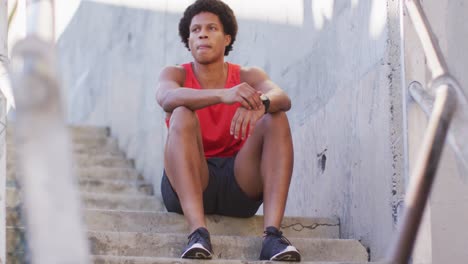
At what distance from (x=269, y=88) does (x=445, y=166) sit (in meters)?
0.81

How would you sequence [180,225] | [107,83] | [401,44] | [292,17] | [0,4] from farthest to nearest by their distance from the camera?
1. [107,83]
2. [292,17]
3. [180,225]
4. [401,44]
5. [0,4]

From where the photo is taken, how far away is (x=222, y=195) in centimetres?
387

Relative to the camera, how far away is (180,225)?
152 inches

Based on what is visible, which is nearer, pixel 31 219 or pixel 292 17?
pixel 31 219

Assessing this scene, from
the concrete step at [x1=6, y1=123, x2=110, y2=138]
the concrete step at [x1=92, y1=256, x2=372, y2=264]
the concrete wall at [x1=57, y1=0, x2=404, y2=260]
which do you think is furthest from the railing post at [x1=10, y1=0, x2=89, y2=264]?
the concrete step at [x1=6, y1=123, x2=110, y2=138]

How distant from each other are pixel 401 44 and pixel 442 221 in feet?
2.02

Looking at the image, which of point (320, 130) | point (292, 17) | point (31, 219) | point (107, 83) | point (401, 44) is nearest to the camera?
point (31, 219)

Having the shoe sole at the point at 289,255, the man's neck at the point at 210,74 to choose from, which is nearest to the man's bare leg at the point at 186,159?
the shoe sole at the point at 289,255

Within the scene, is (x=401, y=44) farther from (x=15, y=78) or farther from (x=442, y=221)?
(x=15, y=78)

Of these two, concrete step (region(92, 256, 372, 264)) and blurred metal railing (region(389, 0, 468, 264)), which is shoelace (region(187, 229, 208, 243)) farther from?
blurred metal railing (region(389, 0, 468, 264))

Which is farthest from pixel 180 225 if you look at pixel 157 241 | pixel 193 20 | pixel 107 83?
pixel 107 83

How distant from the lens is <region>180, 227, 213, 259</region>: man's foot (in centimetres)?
331

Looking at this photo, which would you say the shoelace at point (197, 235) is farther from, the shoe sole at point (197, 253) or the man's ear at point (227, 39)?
the man's ear at point (227, 39)

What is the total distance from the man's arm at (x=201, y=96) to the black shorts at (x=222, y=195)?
1.05 feet
